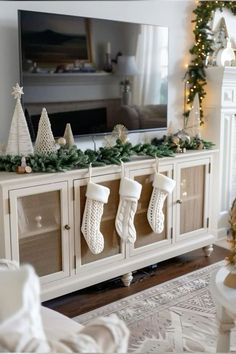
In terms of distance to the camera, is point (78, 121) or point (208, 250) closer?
point (78, 121)

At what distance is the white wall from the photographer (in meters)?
2.52

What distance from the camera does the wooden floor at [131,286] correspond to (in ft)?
8.14

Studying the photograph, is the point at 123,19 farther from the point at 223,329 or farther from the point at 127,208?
the point at 223,329

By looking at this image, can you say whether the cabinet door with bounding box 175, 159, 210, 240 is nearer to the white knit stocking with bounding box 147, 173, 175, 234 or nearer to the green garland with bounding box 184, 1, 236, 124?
the white knit stocking with bounding box 147, 173, 175, 234

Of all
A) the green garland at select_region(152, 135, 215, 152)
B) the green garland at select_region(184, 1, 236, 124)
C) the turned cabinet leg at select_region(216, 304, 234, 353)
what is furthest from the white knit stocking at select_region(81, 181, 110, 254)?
the green garland at select_region(184, 1, 236, 124)

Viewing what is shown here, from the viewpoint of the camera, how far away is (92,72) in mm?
2807

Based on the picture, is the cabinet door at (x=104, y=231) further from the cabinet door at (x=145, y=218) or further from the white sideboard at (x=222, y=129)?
the white sideboard at (x=222, y=129)

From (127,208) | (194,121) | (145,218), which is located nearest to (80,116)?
(127,208)

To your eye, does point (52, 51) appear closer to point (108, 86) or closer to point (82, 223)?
point (108, 86)

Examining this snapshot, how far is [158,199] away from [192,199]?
1.49 feet

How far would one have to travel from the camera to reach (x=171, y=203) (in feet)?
9.67

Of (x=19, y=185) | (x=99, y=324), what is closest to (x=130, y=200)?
(x=19, y=185)

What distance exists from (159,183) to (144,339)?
1.02 meters

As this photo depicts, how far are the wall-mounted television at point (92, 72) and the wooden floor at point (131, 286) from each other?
1.03m
